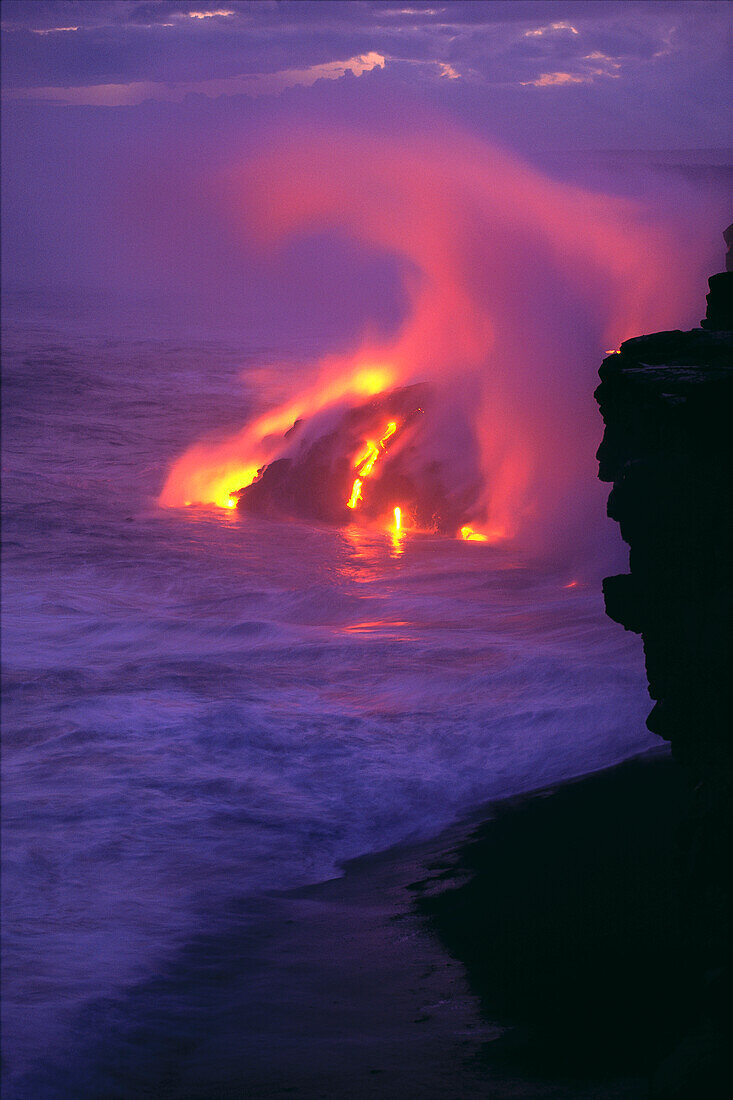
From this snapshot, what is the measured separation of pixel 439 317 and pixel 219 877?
9004 millimetres

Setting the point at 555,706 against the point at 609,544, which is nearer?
the point at 555,706

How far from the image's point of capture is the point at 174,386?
2200cm

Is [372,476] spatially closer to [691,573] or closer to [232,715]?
[232,715]

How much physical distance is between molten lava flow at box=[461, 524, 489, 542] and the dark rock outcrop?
6860mm

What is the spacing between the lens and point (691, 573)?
2891 millimetres

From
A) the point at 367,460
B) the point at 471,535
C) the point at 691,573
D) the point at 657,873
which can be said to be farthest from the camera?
the point at 367,460

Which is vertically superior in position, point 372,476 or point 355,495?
point 372,476

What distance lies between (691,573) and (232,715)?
3.75 meters

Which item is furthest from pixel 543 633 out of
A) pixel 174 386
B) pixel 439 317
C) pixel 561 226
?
pixel 174 386

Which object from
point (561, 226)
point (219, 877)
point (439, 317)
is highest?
point (561, 226)

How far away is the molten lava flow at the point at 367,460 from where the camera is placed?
10719 millimetres

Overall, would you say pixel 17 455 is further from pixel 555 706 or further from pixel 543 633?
pixel 555 706

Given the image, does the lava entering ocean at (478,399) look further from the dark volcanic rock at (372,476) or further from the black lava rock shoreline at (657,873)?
the black lava rock shoreline at (657,873)

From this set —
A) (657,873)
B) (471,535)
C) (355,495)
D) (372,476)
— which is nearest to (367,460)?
(372,476)
